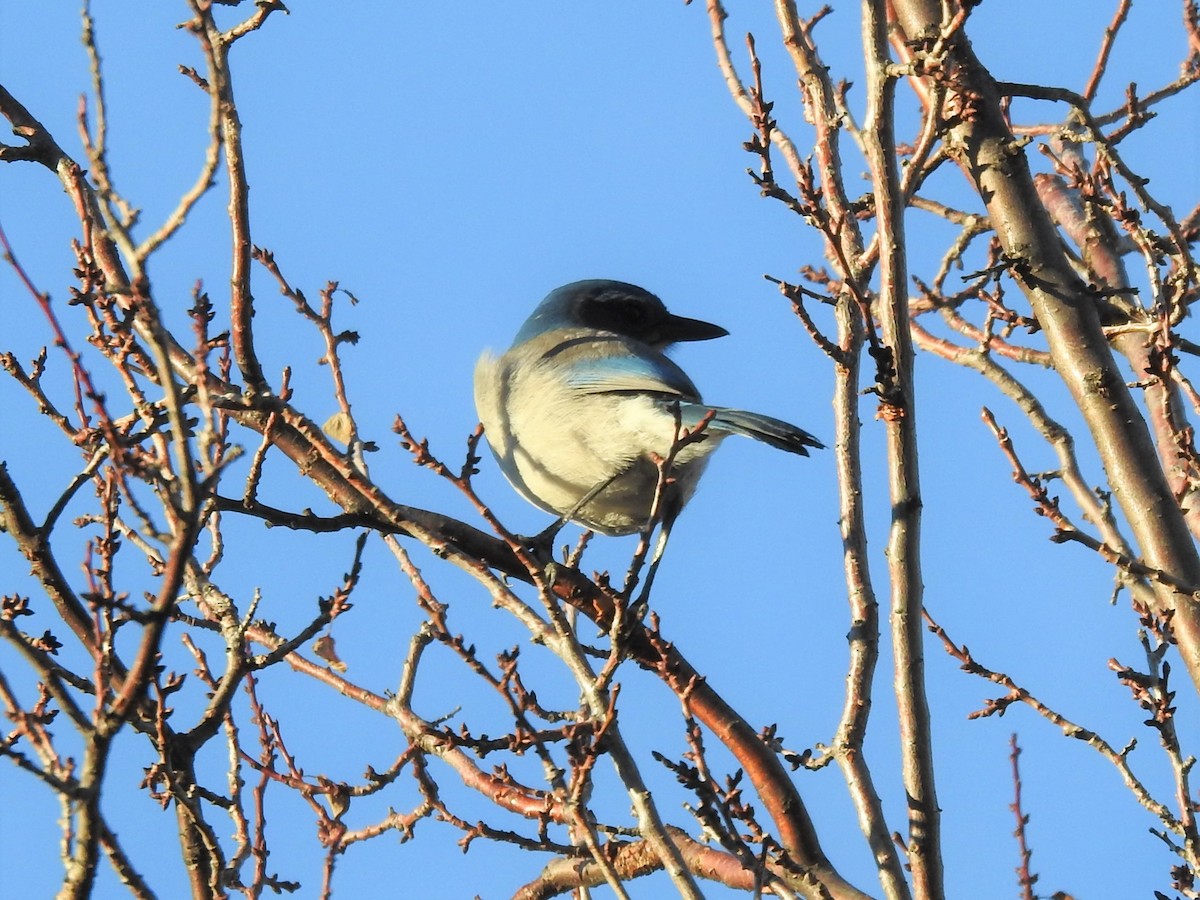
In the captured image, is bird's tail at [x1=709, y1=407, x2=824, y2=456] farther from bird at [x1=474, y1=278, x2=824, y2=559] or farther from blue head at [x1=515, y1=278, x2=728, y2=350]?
blue head at [x1=515, y1=278, x2=728, y2=350]

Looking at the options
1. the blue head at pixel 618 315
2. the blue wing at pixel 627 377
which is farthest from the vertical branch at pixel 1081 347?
the blue head at pixel 618 315

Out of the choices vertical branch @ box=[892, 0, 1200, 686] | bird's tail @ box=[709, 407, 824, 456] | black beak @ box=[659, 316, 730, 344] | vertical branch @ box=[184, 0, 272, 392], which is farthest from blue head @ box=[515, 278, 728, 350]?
vertical branch @ box=[184, 0, 272, 392]

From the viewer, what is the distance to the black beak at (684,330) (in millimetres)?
7262

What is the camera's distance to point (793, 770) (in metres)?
3.84

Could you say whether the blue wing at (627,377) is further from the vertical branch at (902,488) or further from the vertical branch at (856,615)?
the vertical branch at (902,488)

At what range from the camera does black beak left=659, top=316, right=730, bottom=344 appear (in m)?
7.26

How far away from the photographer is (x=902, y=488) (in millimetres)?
3400

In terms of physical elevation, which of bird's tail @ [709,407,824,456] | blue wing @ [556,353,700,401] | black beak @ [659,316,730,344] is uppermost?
black beak @ [659,316,730,344]

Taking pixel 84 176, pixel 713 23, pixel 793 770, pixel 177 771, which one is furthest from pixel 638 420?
pixel 177 771

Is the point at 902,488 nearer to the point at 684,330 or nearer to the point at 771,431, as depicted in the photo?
the point at 771,431

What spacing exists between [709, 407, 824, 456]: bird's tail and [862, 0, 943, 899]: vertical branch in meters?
0.89

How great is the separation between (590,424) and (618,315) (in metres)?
1.77

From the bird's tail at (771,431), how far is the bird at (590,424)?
1.48 ft

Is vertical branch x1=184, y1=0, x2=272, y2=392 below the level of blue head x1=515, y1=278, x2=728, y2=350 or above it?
below
